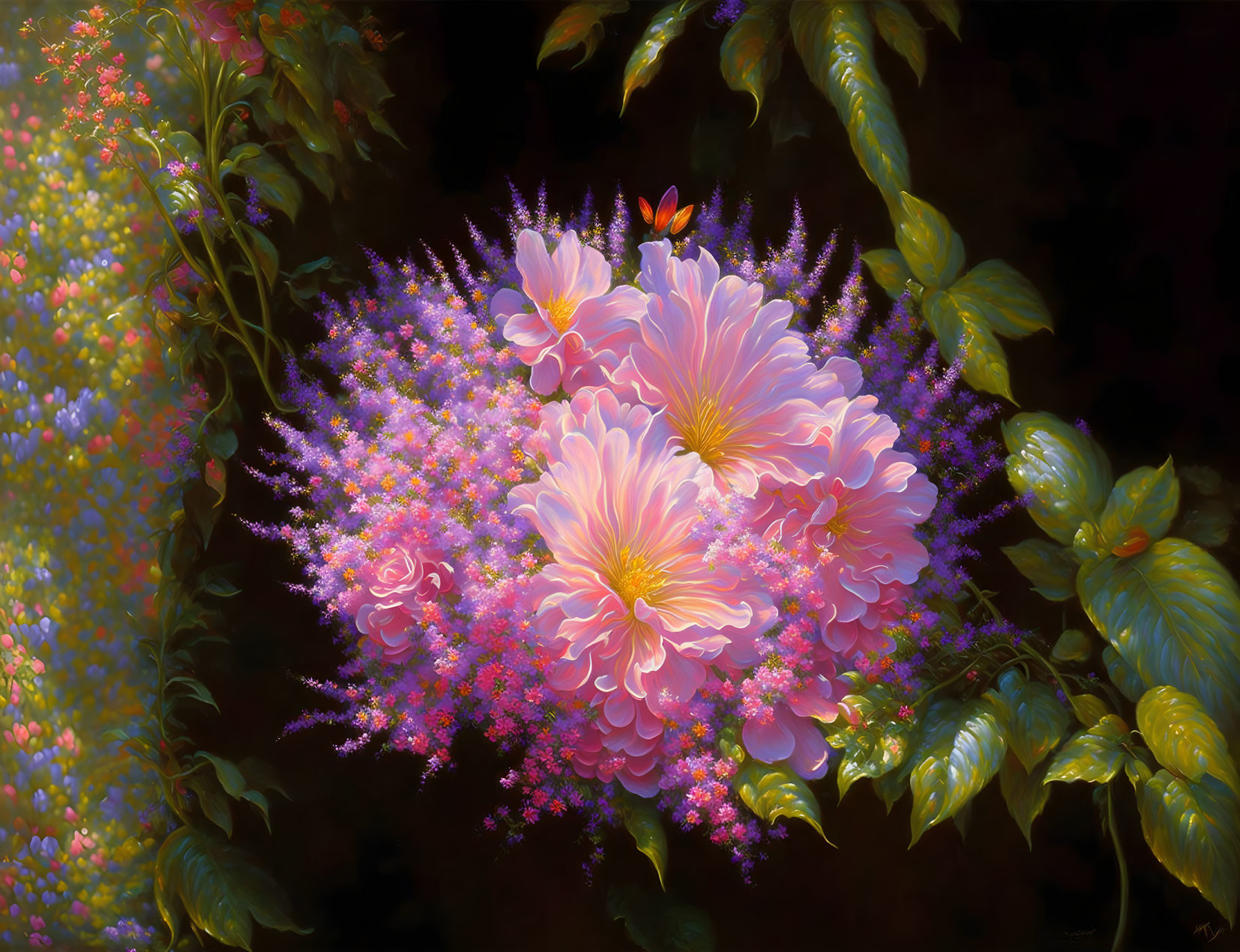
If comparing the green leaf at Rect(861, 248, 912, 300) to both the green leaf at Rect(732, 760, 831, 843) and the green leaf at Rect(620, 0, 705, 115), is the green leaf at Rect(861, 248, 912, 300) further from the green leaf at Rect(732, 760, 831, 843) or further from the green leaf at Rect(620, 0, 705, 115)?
the green leaf at Rect(732, 760, 831, 843)

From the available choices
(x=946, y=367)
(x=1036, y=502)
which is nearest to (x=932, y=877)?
(x=1036, y=502)

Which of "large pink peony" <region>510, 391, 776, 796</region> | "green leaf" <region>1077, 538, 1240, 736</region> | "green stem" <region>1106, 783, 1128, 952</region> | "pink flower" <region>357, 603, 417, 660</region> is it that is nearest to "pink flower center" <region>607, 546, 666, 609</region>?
"large pink peony" <region>510, 391, 776, 796</region>

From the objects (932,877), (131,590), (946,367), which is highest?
(131,590)

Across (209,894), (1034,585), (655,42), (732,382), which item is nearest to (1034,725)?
(1034,585)

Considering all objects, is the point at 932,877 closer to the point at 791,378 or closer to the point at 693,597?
the point at 693,597

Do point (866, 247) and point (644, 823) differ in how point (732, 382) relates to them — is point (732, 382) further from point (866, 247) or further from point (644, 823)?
point (644, 823)
